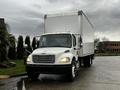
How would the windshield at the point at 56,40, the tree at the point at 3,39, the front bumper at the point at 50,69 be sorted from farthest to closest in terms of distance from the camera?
the tree at the point at 3,39 < the windshield at the point at 56,40 < the front bumper at the point at 50,69

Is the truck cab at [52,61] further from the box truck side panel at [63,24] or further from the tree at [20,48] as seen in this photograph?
the tree at [20,48]

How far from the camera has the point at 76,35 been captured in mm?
15258

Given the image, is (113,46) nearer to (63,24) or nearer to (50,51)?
(63,24)

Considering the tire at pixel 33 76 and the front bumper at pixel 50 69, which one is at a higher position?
the front bumper at pixel 50 69

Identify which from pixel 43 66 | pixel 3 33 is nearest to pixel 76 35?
pixel 43 66

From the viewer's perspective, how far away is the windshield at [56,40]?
14.0 metres

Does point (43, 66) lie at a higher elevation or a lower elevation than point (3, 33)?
lower

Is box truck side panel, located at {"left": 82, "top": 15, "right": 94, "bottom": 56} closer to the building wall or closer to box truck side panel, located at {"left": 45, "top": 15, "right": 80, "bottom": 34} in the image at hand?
box truck side panel, located at {"left": 45, "top": 15, "right": 80, "bottom": 34}

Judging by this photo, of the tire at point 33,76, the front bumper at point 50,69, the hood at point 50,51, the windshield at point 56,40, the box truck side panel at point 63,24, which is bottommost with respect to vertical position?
the tire at point 33,76

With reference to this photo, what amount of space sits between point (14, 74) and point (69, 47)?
3877 millimetres

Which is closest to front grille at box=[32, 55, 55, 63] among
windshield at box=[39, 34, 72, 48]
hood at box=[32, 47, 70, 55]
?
hood at box=[32, 47, 70, 55]

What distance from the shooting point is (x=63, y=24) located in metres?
16.2

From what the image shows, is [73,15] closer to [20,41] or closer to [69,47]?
[69,47]

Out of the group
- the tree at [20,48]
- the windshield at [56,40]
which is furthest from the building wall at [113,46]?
the windshield at [56,40]
